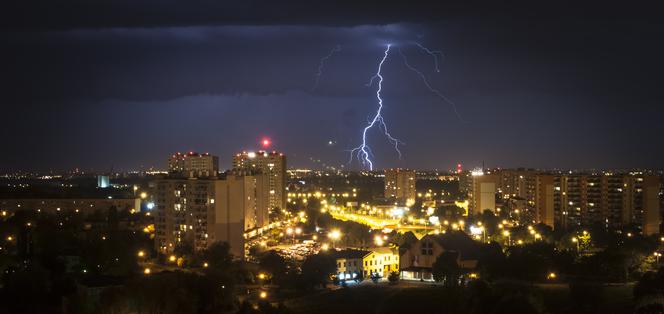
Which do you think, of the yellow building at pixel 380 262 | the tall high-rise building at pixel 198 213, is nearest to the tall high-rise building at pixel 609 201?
the yellow building at pixel 380 262

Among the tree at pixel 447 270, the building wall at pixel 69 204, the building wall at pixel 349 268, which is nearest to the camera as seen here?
the tree at pixel 447 270

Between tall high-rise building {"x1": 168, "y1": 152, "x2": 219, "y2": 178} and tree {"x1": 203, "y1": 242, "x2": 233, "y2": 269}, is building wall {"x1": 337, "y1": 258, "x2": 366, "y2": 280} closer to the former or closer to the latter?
tree {"x1": 203, "y1": 242, "x2": 233, "y2": 269}

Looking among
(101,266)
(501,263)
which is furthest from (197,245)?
(501,263)

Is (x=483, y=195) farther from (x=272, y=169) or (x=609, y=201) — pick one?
(x=272, y=169)

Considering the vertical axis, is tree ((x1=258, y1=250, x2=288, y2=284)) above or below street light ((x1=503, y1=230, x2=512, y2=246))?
below

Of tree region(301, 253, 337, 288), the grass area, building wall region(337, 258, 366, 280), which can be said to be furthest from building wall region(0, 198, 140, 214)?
the grass area

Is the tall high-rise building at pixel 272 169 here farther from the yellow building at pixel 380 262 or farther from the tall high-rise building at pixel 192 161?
the yellow building at pixel 380 262
